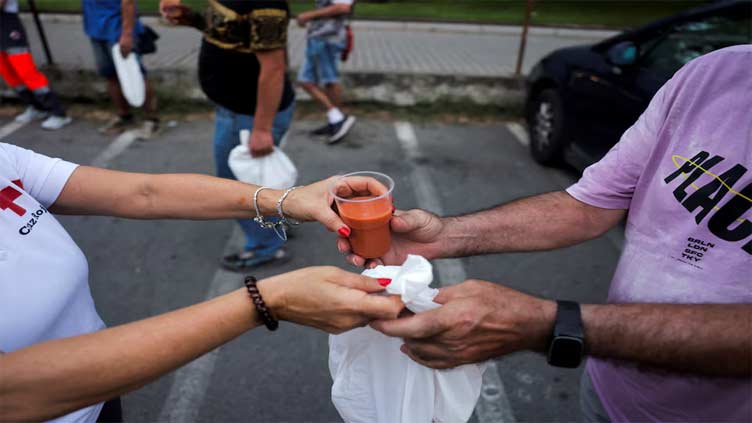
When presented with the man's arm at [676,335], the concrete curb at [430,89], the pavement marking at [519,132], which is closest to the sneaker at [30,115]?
the concrete curb at [430,89]

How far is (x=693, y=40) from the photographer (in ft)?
13.0

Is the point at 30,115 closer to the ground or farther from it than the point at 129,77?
closer to the ground

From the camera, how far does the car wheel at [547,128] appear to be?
4.71 metres

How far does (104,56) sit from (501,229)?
17.7ft

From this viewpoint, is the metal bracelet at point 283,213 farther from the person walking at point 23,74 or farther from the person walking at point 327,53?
the person walking at point 23,74

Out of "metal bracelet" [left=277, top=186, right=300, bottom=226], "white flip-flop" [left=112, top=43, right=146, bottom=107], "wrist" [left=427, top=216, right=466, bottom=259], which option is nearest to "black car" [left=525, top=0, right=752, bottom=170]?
"wrist" [left=427, top=216, right=466, bottom=259]

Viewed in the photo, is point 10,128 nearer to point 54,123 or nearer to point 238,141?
point 54,123

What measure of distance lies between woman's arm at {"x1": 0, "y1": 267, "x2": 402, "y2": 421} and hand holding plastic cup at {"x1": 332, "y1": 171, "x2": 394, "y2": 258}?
286 mm

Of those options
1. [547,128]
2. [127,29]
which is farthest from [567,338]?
[127,29]

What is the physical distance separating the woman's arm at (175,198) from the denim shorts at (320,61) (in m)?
4.19

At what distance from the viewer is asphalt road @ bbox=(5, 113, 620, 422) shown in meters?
2.40

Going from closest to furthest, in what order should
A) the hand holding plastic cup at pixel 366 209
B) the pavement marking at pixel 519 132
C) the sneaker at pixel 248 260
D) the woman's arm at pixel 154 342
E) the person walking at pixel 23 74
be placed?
the woman's arm at pixel 154 342 < the hand holding plastic cup at pixel 366 209 < the sneaker at pixel 248 260 < the person walking at pixel 23 74 < the pavement marking at pixel 519 132

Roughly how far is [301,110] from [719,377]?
5.96 m

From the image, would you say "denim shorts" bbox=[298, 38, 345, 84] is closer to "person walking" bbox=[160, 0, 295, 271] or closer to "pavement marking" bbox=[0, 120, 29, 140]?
"person walking" bbox=[160, 0, 295, 271]
